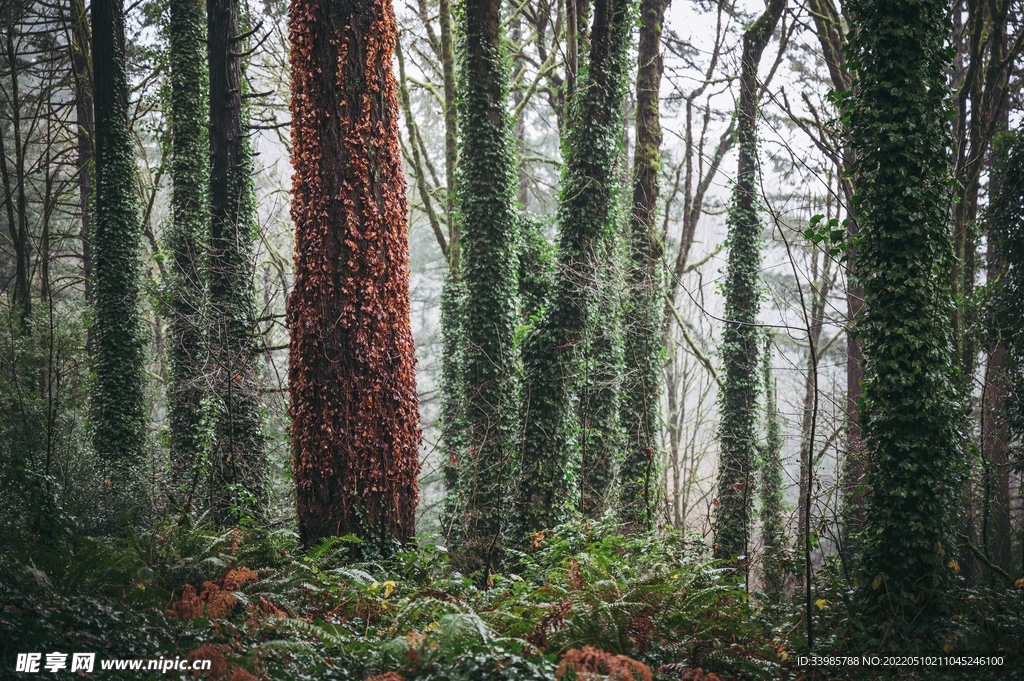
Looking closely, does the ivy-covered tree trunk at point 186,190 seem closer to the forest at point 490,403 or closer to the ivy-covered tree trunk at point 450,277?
the forest at point 490,403

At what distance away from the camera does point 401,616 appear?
5184 millimetres

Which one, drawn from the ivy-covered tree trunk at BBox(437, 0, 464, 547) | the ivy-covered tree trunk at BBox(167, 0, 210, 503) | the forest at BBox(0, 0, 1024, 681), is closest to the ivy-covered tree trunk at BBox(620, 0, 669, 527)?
the forest at BBox(0, 0, 1024, 681)

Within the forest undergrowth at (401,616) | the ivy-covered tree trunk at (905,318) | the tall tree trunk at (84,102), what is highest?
the tall tree trunk at (84,102)

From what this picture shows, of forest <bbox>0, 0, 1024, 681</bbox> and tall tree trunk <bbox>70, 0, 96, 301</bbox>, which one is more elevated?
tall tree trunk <bbox>70, 0, 96, 301</bbox>

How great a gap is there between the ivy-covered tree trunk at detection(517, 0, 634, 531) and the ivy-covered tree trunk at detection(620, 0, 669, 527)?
6.41 feet

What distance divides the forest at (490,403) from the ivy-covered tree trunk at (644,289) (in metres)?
0.09

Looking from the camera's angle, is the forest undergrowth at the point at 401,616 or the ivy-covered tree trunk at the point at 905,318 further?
the ivy-covered tree trunk at the point at 905,318

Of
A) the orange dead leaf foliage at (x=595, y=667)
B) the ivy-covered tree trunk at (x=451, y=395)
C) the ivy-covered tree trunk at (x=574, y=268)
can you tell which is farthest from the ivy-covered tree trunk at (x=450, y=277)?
the orange dead leaf foliage at (x=595, y=667)

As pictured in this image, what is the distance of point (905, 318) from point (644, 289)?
7899mm

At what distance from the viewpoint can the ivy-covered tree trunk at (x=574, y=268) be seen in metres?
10.6

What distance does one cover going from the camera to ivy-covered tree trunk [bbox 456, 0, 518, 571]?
11.4 metres

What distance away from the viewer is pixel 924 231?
263 inches

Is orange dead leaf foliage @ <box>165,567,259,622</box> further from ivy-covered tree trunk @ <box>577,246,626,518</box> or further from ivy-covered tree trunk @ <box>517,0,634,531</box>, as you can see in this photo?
ivy-covered tree trunk @ <box>577,246,626,518</box>

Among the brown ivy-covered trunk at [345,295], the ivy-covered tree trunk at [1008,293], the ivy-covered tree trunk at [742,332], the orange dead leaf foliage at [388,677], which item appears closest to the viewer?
the orange dead leaf foliage at [388,677]
